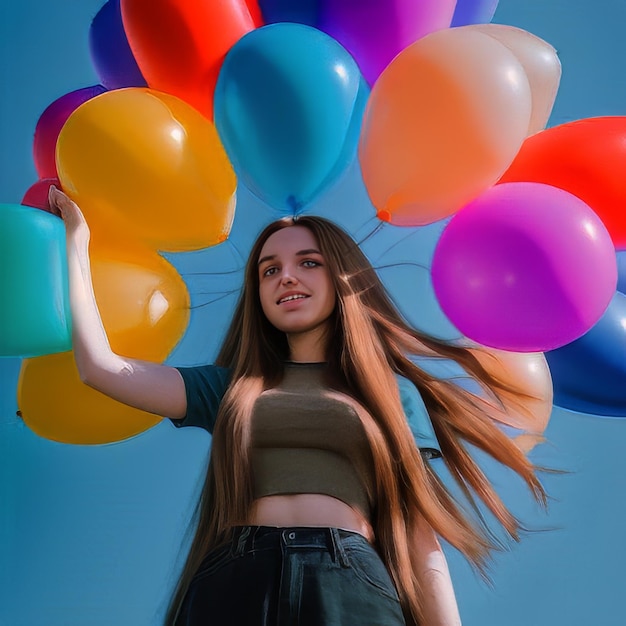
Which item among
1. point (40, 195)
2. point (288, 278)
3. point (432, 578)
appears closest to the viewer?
point (432, 578)

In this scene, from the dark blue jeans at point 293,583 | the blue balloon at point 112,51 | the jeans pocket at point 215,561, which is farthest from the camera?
the blue balloon at point 112,51

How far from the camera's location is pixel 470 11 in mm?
2980

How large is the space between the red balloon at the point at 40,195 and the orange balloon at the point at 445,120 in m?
0.89

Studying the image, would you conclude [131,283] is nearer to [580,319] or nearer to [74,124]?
[74,124]

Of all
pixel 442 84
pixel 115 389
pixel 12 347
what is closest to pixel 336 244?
pixel 442 84

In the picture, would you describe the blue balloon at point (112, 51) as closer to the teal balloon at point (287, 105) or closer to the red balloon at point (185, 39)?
the red balloon at point (185, 39)

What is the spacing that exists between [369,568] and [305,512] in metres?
0.20

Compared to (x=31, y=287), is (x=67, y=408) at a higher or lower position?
lower

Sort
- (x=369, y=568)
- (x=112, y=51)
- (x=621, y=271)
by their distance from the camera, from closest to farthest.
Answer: (x=369, y=568)
(x=621, y=271)
(x=112, y=51)

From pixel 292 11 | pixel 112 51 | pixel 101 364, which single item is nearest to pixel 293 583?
pixel 101 364

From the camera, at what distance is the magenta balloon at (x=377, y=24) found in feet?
8.84

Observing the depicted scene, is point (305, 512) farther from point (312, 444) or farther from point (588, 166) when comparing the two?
point (588, 166)

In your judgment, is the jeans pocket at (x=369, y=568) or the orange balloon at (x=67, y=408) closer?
the jeans pocket at (x=369, y=568)

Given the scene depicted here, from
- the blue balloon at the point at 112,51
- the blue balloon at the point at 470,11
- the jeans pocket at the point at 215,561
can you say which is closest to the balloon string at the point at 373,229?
the blue balloon at the point at 470,11
